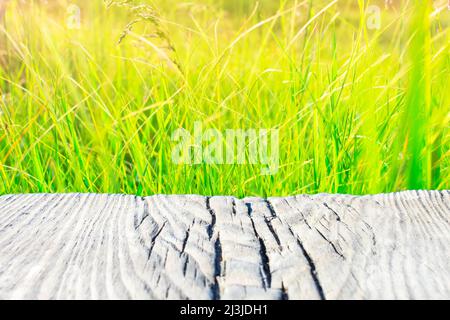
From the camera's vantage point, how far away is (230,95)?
199 cm

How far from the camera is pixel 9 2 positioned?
2098mm

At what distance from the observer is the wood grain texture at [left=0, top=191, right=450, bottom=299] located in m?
1.12

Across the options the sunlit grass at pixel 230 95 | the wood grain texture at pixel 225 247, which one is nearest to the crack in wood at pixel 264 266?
the wood grain texture at pixel 225 247

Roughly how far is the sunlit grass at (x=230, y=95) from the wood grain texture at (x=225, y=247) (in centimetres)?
27

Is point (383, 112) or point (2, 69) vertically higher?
point (2, 69)

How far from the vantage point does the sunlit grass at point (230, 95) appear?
194 centimetres

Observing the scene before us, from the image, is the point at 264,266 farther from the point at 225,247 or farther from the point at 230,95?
the point at 230,95

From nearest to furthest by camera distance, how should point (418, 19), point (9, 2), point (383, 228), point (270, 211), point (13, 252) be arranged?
point (13, 252) < point (383, 228) < point (270, 211) < point (418, 19) < point (9, 2)

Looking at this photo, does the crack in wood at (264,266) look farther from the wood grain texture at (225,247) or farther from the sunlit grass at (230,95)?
the sunlit grass at (230,95)

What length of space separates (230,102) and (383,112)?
0.55 m

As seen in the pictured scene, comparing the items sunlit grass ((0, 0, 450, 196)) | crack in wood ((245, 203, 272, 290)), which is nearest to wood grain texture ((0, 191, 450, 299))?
crack in wood ((245, 203, 272, 290))

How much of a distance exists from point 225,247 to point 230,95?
82 centimetres

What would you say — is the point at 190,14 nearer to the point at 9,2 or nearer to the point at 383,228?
the point at 9,2
